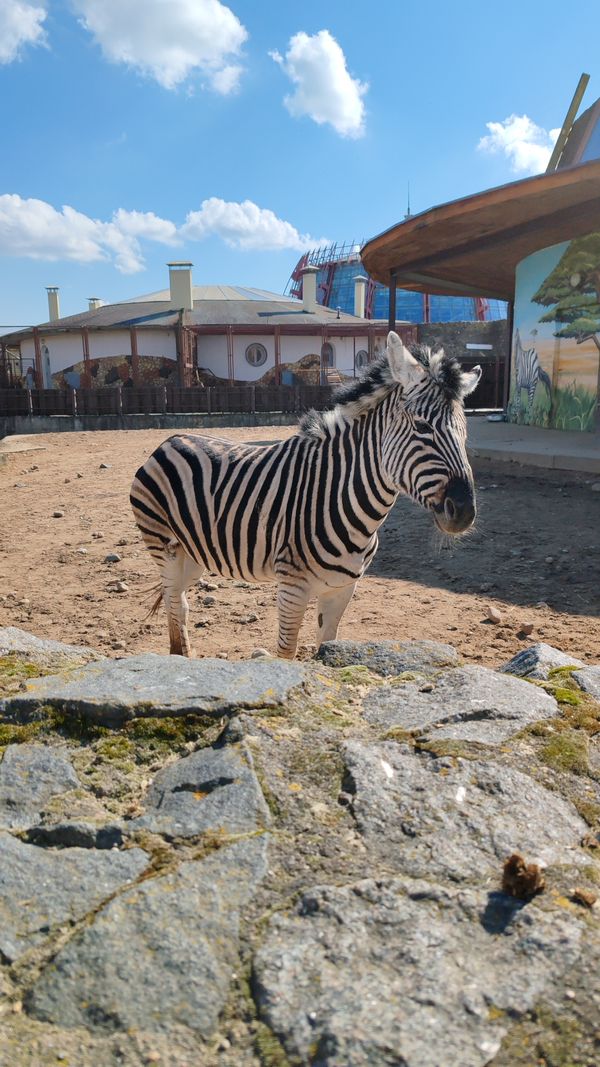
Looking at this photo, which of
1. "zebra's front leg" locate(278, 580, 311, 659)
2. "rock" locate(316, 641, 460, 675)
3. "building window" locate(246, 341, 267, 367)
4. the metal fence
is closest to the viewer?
"rock" locate(316, 641, 460, 675)

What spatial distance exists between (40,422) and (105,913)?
25124mm

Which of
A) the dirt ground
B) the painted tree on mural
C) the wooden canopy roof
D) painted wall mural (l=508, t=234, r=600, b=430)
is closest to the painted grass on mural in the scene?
painted wall mural (l=508, t=234, r=600, b=430)

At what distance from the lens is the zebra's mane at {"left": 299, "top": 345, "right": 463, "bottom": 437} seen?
360 cm

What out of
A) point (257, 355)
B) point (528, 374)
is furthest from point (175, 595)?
point (257, 355)

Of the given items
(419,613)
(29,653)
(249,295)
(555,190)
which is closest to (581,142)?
(555,190)

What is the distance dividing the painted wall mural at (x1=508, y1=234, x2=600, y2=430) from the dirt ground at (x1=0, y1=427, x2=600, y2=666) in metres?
4.36

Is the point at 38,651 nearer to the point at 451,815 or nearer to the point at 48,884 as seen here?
the point at 48,884

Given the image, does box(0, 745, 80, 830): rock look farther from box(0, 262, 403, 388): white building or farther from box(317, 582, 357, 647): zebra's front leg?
box(0, 262, 403, 388): white building

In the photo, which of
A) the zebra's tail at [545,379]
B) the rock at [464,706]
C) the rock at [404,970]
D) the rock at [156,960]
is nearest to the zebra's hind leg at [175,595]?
the rock at [464,706]

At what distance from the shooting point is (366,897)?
1.35 meters

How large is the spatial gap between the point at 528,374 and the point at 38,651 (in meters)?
14.9

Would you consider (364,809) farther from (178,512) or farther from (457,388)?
(178,512)

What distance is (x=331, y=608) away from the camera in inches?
171

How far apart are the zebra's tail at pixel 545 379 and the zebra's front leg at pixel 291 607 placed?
12.4 metres
